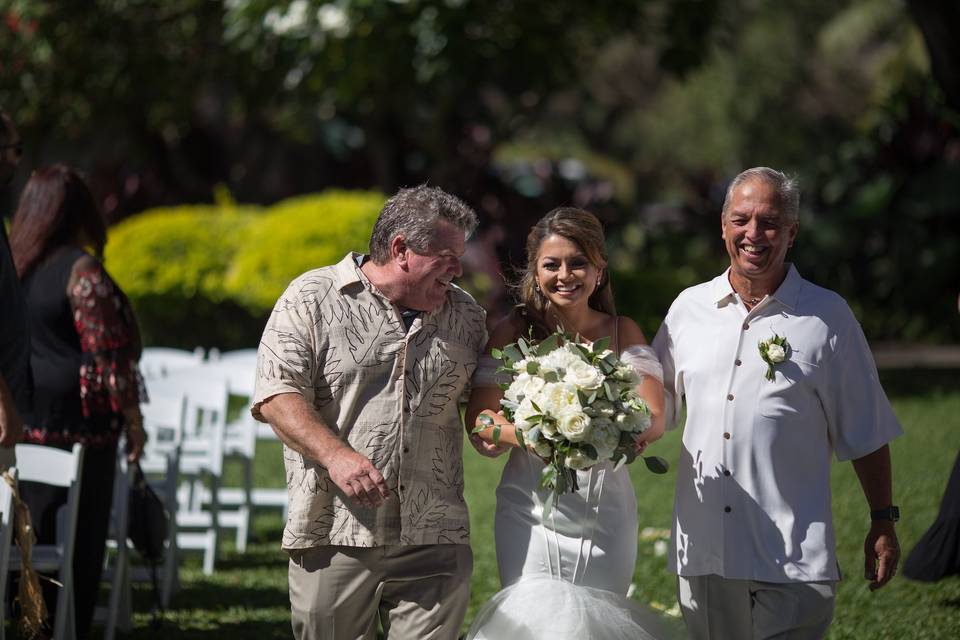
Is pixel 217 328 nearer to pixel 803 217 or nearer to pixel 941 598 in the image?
pixel 803 217

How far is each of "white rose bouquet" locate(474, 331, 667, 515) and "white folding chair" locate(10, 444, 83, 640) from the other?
7.17 ft

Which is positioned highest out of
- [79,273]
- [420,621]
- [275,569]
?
[79,273]

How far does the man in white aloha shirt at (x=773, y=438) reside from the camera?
384cm

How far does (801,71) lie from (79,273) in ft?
105

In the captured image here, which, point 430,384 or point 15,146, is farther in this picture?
point 15,146

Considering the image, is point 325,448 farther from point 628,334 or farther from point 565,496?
point 628,334

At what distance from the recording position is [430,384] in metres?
3.87

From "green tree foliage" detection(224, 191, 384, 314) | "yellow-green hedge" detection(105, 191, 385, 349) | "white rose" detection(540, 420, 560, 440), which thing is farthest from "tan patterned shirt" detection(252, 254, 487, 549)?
"yellow-green hedge" detection(105, 191, 385, 349)

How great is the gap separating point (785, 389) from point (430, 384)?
1097 mm

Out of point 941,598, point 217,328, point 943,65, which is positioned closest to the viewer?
point 941,598

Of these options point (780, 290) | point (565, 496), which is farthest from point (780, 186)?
point (565, 496)

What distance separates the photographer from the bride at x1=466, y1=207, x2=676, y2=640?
393 cm

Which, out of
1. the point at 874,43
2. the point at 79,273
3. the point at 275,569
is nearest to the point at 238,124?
the point at 275,569

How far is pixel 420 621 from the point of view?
384cm
